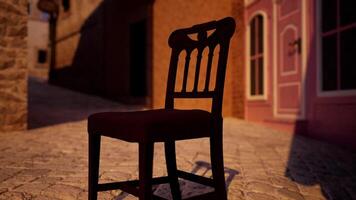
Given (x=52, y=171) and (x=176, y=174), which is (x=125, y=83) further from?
(x=176, y=174)

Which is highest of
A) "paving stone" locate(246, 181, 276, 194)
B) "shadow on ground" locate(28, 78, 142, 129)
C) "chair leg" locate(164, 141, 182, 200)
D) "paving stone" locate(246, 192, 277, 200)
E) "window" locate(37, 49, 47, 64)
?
"window" locate(37, 49, 47, 64)

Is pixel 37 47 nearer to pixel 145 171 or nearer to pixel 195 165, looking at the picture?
pixel 195 165

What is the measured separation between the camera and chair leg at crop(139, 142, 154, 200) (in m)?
1.40

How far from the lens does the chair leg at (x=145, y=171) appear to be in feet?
4.60

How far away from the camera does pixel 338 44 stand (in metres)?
4.70

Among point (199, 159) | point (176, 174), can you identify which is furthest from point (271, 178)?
point (176, 174)

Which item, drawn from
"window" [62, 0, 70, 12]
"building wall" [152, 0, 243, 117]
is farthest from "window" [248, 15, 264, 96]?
"window" [62, 0, 70, 12]

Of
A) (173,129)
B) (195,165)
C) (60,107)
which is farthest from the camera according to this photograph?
(60,107)

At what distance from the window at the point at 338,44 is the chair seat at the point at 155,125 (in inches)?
136

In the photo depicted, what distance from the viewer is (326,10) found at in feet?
16.5

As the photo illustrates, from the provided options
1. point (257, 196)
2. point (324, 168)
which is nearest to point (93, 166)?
point (257, 196)

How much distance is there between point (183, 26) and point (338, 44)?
3.80 m

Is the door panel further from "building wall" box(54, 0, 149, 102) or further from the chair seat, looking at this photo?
the chair seat

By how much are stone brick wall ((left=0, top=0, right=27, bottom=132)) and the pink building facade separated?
4.15 meters
